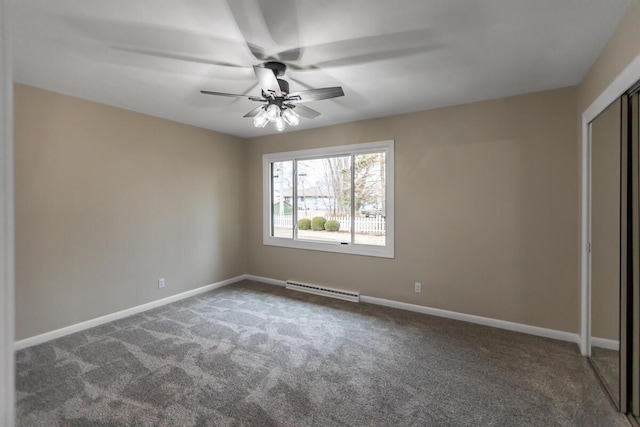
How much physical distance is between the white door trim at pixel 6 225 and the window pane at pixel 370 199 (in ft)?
12.3

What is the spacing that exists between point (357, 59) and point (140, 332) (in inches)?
134

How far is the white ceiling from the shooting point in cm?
178

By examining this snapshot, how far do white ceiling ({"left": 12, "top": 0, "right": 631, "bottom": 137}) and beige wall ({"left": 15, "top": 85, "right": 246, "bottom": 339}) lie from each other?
1.62 feet

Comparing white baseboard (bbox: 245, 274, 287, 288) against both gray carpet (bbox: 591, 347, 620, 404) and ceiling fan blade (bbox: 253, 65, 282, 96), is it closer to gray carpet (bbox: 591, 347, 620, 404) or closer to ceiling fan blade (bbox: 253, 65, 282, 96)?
ceiling fan blade (bbox: 253, 65, 282, 96)

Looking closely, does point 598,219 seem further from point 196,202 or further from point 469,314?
point 196,202

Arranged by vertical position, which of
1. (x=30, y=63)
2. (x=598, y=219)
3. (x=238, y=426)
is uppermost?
(x=30, y=63)

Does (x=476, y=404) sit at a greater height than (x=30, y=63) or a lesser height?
lesser

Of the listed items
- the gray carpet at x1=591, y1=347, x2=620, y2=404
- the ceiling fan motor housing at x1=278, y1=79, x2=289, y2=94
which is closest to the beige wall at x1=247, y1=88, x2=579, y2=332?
the gray carpet at x1=591, y1=347, x2=620, y2=404

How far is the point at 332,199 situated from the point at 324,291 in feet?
4.51

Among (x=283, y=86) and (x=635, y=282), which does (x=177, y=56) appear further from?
(x=635, y=282)

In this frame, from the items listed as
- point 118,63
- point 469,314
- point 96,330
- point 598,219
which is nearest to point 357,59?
point 118,63

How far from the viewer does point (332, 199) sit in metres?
4.52

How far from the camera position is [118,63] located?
2451 mm

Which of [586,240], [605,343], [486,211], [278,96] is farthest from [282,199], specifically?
[605,343]
